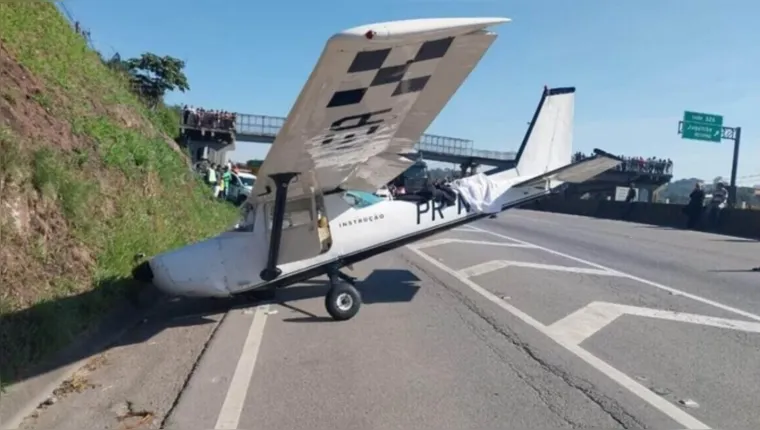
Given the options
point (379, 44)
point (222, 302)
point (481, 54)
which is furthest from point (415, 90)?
point (222, 302)

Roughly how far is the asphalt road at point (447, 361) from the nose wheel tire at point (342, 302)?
23cm

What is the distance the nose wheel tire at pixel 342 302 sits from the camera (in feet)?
28.0

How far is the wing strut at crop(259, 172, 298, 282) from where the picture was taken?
838cm

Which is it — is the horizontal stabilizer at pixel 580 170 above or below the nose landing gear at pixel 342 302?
above

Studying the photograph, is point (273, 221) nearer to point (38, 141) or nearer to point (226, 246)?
point (226, 246)

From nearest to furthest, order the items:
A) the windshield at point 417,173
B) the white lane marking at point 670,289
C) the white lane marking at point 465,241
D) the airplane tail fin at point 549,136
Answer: the white lane marking at point 670,289 → the airplane tail fin at point 549,136 → the white lane marking at point 465,241 → the windshield at point 417,173

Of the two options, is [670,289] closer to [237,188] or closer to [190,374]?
[190,374]

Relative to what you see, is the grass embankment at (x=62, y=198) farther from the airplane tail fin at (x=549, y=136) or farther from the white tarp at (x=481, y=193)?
the airplane tail fin at (x=549, y=136)

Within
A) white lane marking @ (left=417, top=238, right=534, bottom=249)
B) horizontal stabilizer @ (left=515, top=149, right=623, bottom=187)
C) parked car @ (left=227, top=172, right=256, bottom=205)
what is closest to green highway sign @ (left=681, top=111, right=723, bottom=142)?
parked car @ (left=227, top=172, right=256, bottom=205)

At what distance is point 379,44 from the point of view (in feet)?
15.8

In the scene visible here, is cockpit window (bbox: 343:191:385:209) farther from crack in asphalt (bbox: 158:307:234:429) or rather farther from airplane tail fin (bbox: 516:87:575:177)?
airplane tail fin (bbox: 516:87:575:177)

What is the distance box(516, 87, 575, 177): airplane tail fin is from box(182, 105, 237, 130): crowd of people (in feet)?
115

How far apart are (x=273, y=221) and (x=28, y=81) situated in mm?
5199

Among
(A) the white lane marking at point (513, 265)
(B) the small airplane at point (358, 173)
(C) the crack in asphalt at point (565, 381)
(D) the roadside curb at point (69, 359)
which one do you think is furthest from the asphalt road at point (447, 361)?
(A) the white lane marking at point (513, 265)
